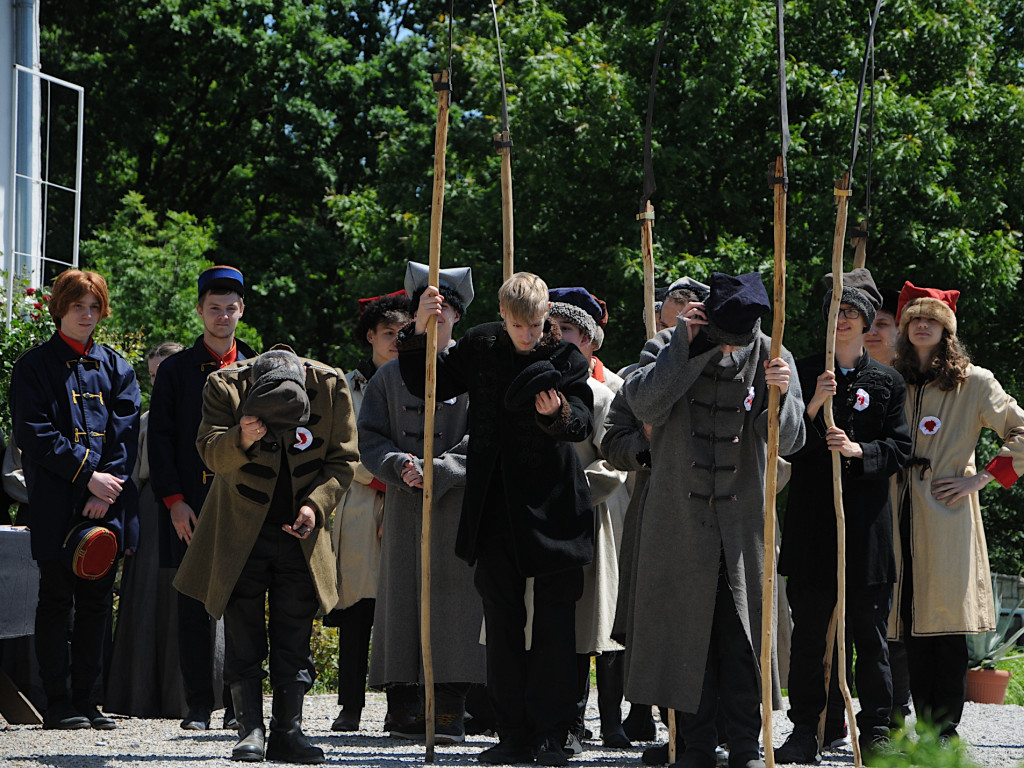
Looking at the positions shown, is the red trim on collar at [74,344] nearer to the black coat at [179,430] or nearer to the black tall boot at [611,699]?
the black coat at [179,430]

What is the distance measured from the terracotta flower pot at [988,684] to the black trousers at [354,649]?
4315 mm

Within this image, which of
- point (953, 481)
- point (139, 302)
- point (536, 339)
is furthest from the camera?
point (139, 302)

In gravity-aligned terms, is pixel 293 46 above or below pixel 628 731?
above

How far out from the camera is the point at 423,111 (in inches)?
911

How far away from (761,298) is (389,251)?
14.3 m

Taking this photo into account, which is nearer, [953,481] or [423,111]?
[953,481]

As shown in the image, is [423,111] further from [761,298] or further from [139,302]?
[761,298]

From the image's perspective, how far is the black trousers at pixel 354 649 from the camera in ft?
22.5

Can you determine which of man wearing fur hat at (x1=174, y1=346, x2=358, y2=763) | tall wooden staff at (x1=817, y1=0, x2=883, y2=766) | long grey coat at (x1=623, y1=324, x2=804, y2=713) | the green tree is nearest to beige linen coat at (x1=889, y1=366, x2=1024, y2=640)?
tall wooden staff at (x1=817, y1=0, x2=883, y2=766)

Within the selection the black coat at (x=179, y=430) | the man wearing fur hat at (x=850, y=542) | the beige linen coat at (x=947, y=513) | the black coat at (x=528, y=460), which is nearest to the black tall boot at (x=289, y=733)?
the black coat at (x=528, y=460)

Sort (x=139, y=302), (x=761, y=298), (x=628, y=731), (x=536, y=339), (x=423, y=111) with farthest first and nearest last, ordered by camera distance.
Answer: (x=423, y=111), (x=139, y=302), (x=628, y=731), (x=536, y=339), (x=761, y=298)

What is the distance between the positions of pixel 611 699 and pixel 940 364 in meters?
2.16

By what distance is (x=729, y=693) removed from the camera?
17.4ft

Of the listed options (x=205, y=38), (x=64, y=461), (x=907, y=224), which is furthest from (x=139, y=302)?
(x=64, y=461)
